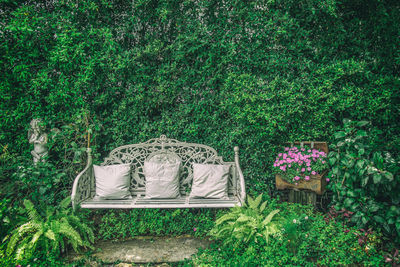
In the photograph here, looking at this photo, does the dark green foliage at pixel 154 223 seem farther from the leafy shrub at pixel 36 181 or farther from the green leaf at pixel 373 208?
the green leaf at pixel 373 208

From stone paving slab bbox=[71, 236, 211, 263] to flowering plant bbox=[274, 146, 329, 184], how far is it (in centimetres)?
161

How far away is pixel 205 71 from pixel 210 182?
1.83 meters

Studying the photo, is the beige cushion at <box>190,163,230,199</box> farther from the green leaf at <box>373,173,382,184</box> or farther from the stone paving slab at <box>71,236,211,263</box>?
the green leaf at <box>373,173,382,184</box>

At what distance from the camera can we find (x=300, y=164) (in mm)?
3666

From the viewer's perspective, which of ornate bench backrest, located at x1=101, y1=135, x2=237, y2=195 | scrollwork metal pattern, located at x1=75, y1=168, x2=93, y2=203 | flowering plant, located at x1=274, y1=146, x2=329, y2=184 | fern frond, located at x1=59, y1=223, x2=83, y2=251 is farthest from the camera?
ornate bench backrest, located at x1=101, y1=135, x2=237, y2=195

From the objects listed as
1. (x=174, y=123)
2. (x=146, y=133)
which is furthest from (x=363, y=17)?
(x=146, y=133)

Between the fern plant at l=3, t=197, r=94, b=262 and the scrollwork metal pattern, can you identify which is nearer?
the fern plant at l=3, t=197, r=94, b=262

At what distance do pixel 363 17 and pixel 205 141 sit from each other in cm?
326

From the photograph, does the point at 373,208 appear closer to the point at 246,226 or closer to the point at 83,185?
the point at 246,226

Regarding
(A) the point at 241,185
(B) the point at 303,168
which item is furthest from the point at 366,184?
(A) the point at 241,185

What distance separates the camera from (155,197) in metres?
3.59

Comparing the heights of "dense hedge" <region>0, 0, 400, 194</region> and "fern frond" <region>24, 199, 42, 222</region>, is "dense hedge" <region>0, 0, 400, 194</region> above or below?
above

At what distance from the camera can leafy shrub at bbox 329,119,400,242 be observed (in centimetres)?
288

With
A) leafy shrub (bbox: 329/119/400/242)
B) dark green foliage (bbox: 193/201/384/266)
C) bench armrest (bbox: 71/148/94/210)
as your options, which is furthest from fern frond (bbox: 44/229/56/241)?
leafy shrub (bbox: 329/119/400/242)
